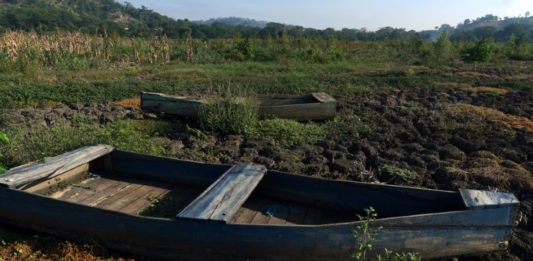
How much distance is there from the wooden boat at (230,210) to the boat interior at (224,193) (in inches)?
0.4

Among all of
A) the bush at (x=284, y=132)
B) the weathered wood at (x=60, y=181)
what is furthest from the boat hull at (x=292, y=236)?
the bush at (x=284, y=132)

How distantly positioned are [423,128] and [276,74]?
7.97 m

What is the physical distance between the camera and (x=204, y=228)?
3404 mm

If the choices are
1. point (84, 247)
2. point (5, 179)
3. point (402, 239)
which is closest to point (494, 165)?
point (402, 239)

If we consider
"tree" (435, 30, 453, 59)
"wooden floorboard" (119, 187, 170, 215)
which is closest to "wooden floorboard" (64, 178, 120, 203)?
"wooden floorboard" (119, 187, 170, 215)

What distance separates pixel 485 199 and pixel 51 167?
4091 millimetres

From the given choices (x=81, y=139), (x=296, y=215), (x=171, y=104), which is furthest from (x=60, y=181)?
(x=171, y=104)

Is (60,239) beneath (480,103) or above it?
beneath

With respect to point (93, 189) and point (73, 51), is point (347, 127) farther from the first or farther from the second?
point (73, 51)

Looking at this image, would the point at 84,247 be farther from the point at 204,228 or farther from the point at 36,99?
the point at 36,99

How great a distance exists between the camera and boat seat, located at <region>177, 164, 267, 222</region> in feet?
11.5

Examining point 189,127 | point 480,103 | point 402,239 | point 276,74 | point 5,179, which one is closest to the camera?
point 402,239

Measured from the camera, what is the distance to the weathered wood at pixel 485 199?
132 inches

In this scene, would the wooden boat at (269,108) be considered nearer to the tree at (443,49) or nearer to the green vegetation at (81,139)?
the green vegetation at (81,139)
